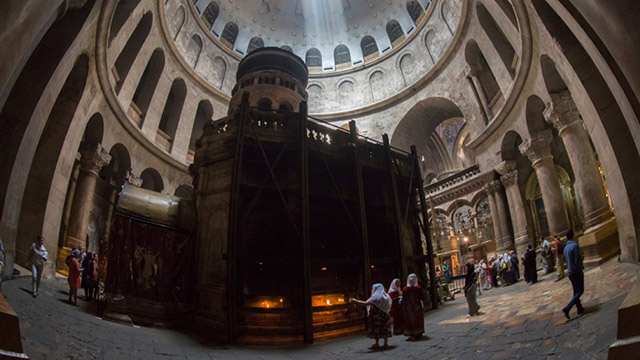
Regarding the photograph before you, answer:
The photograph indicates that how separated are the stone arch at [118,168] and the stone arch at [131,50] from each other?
285 cm

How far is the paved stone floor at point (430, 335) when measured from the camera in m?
3.87

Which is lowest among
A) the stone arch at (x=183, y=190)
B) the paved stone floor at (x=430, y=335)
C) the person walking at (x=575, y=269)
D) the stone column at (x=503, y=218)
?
the paved stone floor at (x=430, y=335)

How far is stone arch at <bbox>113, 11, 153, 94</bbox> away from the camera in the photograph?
46.5ft

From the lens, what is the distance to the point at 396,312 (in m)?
6.32

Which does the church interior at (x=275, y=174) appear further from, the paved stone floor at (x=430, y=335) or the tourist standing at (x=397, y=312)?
the tourist standing at (x=397, y=312)

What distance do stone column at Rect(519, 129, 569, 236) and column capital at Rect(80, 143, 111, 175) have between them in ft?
61.4

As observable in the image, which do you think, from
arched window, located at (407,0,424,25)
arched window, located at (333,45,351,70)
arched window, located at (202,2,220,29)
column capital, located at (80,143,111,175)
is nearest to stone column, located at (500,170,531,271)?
arched window, located at (407,0,424,25)

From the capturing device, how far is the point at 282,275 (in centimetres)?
→ 814

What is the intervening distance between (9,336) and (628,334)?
5.50m

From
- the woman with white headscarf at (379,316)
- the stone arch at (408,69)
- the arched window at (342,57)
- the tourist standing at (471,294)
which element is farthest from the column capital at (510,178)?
the arched window at (342,57)

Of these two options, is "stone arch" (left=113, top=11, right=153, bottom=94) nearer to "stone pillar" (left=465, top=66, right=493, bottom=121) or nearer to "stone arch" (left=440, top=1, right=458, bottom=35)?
"stone arch" (left=440, top=1, right=458, bottom=35)

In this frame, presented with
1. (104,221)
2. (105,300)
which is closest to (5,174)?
(105,300)

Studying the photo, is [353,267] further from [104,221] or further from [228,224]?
[104,221]

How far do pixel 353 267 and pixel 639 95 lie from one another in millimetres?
7266
